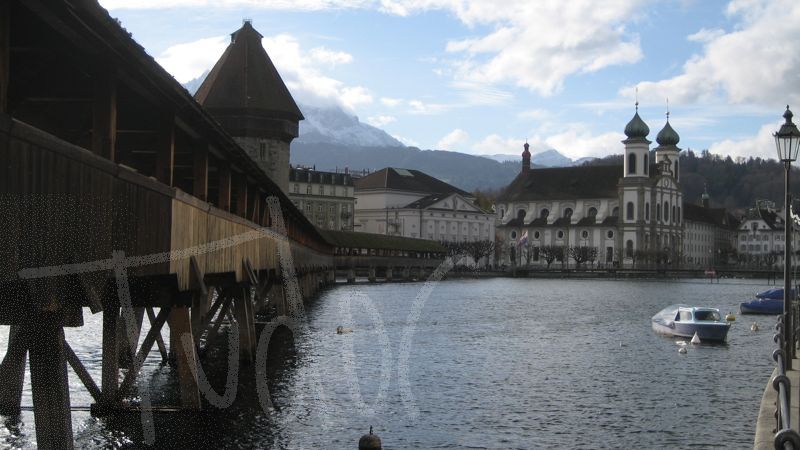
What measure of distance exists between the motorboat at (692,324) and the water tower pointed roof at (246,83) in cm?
3183

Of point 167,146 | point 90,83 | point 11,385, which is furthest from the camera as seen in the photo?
point 11,385

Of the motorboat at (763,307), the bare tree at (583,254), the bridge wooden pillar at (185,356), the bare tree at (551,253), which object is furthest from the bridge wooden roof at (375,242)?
the bridge wooden pillar at (185,356)

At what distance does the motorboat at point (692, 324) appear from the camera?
4166cm

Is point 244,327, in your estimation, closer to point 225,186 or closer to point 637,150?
point 225,186

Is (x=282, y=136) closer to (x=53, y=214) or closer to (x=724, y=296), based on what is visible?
(x=724, y=296)

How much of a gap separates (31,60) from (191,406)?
870 cm

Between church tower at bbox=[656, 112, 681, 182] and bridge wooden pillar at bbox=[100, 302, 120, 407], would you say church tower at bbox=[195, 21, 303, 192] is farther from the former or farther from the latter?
church tower at bbox=[656, 112, 681, 182]

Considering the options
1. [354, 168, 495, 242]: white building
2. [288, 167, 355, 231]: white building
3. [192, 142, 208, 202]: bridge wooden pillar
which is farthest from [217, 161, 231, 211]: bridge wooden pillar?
[354, 168, 495, 242]: white building

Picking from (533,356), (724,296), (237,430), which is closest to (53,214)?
(237,430)

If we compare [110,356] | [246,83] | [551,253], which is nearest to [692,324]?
[110,356]

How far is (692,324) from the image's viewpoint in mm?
42094

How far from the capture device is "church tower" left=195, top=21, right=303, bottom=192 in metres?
66.8

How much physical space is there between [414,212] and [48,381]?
146 meters

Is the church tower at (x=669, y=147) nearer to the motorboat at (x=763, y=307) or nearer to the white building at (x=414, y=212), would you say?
the white building at (x=414, y=212)
